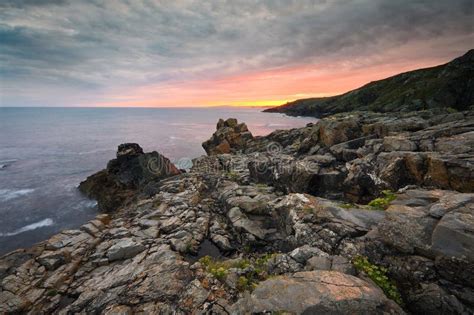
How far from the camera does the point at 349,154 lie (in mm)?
20094

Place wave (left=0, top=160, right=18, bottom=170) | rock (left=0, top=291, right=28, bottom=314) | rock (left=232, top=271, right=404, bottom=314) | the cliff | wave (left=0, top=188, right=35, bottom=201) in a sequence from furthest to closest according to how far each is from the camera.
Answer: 1. the cliff
2. wave (left=0, top=160, right=18, bottom=170)
3. wave (left=0, top=188, right=35, bottom=201)
4. rock (left=0, top=291, right=28, bottom=314)
5. rock (left=232, top=271, right=404, bottom=314)

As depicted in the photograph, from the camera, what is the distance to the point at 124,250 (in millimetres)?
13383

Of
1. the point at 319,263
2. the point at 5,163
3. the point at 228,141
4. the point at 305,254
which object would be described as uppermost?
the point at 228,141

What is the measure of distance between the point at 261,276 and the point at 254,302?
2224 mm

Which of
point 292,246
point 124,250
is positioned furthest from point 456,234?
point 124,250

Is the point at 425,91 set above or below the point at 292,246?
above

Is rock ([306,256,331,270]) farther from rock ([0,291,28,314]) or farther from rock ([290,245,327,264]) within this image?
rock ([0,291,28,314])

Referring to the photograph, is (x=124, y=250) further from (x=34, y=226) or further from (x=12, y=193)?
(x=12, y=193)

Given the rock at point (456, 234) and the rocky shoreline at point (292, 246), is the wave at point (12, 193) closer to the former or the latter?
the rocky shoreline at point (292, 246)

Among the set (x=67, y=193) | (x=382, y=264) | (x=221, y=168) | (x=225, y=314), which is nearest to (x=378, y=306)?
(x=382, y=264)

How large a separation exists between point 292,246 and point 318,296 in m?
4.39

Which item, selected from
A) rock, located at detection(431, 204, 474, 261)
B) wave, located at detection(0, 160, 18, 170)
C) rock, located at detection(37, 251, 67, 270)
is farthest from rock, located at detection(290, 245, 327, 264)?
wave, located at detection(0, 160, 18, 170)

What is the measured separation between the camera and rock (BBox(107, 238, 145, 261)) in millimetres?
13133

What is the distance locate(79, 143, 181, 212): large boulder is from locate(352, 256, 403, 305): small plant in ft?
76.0
